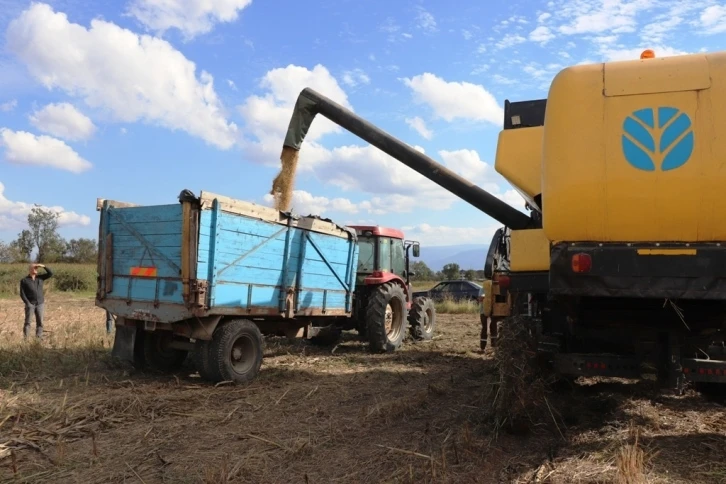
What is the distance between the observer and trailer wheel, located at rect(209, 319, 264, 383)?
257 inches

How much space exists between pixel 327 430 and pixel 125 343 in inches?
142

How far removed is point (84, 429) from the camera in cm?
479

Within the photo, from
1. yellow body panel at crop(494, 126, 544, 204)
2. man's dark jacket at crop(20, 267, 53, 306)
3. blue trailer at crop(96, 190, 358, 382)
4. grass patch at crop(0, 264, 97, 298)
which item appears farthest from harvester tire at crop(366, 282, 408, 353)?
grass patch at crop(0, 264, 97, 298)

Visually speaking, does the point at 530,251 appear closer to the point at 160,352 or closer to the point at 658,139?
the point at 658,139

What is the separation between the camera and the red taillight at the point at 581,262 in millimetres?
3760

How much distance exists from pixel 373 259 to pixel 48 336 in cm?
617

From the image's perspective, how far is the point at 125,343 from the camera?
23.1ft

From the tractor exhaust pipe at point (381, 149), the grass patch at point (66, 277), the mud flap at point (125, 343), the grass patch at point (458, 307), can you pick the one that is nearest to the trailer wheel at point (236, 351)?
the mud flap at point (125, 343)

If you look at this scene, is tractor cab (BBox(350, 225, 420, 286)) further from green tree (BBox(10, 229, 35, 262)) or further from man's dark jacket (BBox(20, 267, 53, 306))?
green tree (BBox(10, 229, 35, 262))

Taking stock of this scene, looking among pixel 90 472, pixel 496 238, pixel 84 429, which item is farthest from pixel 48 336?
pixel 496 238

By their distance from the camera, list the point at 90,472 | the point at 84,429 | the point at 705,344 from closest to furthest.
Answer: the point at 90,472, the point at 705,344, the point at 84,429

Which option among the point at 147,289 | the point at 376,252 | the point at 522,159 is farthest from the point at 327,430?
the point at 376,252

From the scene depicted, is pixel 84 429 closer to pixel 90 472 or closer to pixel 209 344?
pixel 90 472

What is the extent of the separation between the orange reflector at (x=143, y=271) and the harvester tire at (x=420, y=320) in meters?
5.83
